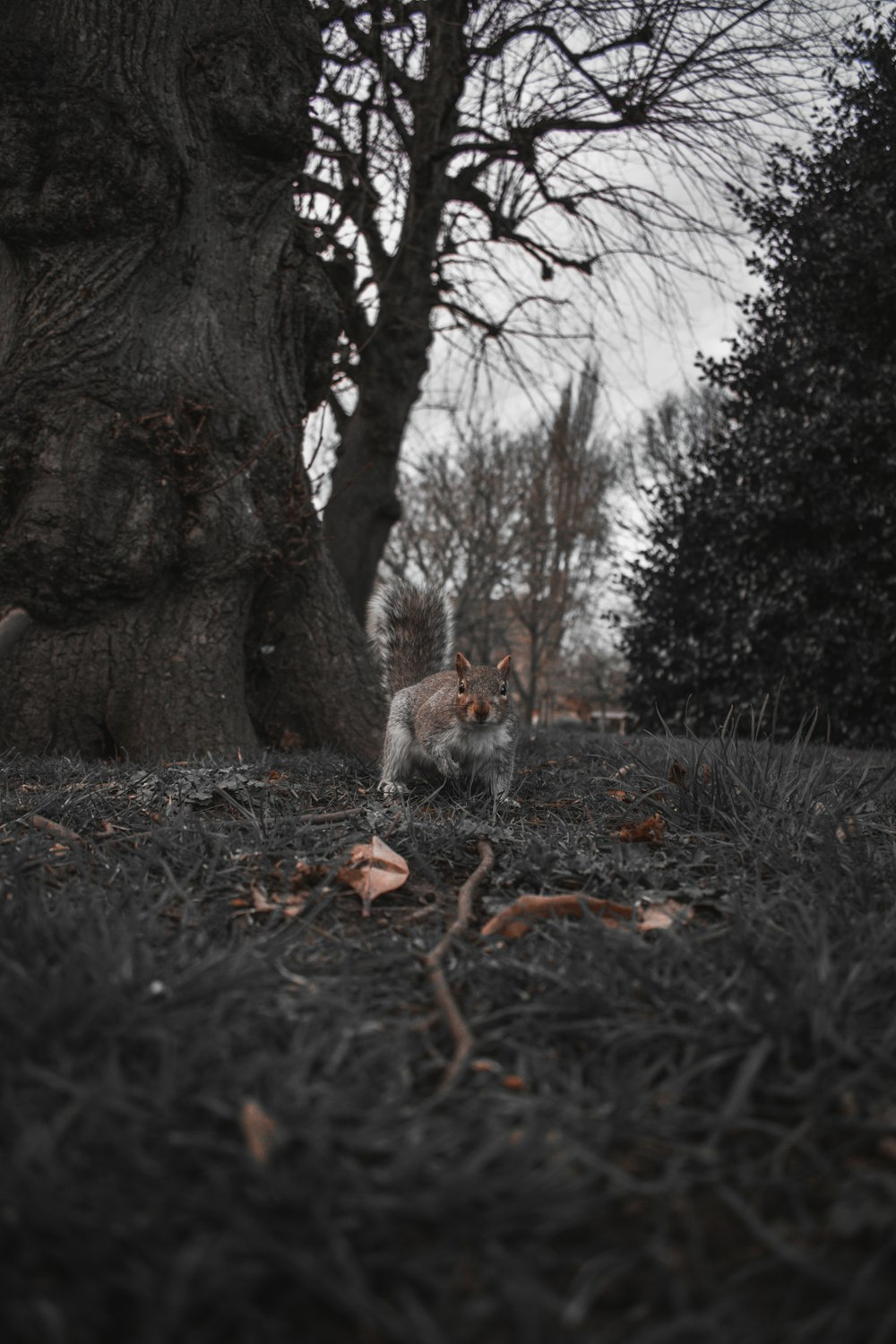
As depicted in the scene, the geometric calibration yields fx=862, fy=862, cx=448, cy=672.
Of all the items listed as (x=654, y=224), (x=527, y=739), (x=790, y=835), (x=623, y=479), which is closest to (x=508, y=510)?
(x=623, y=479)

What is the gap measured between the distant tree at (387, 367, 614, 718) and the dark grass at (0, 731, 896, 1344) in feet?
54.7

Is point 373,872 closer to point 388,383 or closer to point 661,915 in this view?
point 661,915

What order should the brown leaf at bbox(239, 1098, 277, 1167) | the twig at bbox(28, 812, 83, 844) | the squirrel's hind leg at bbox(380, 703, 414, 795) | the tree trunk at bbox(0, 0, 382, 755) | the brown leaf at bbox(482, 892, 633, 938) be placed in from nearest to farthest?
the brown leaf at bbox(239, 1098, 277, 1167) < the brown leaf at bbox(482, 892, 633, 938) < the twig at bbox(28, 812, 83, 844) < the squirrel's hind leg at bbox(380, 703, 414, 795) < the tree trunk at bbox(0, 0, 382, 755)

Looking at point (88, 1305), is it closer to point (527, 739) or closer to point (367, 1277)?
point (367, 1277)

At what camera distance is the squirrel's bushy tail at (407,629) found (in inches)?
161

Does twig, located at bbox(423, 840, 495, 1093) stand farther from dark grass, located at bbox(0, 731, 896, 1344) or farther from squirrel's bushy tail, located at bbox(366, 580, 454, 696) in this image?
squirrel's bushy tail, located at bbox(366, 580, 454, 696)

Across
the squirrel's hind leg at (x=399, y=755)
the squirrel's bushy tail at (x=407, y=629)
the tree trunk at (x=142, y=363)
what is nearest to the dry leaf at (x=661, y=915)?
the squirrel's hind leg at (x=399, y=755)

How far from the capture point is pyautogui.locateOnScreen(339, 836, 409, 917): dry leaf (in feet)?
6.64

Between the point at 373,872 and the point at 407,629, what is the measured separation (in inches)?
85.4

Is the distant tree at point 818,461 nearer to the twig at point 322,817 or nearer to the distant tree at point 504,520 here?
the twig at point 322,817

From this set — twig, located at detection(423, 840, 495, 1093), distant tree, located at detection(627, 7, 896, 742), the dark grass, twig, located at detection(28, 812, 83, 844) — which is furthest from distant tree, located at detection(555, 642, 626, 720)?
the dark grass

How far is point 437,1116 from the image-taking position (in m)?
1.23

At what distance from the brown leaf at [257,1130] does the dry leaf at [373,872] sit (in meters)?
0.84

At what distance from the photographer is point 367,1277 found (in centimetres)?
97
